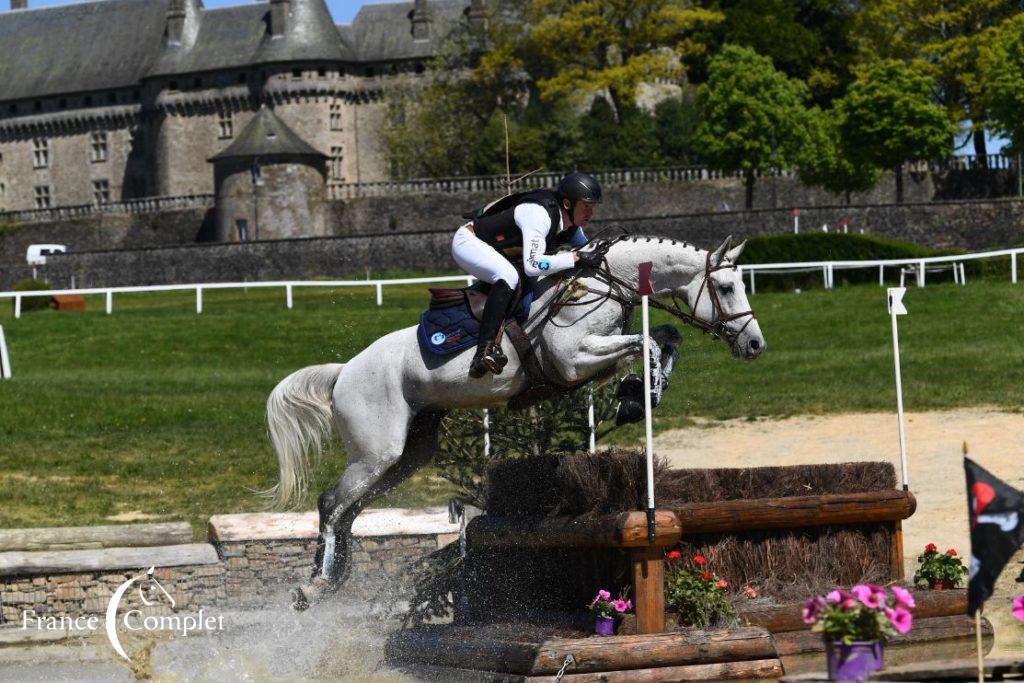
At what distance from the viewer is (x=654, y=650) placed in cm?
1009

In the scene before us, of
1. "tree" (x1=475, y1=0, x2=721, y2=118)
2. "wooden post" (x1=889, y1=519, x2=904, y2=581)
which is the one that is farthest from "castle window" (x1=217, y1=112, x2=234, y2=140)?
"wooden post" (x1=889, y1=519, x2=904, y2=581)

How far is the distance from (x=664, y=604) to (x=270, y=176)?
75.8 m

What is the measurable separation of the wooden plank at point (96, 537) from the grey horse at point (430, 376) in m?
2.18

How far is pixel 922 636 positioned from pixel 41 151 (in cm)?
9979

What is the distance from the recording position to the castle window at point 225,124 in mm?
97875

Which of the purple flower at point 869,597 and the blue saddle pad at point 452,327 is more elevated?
the blue saddle pad at point 452,327

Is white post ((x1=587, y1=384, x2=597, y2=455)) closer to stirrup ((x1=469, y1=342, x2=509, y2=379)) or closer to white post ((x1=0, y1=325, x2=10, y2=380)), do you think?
stirrup ((x1=469, y1=342, x2=509, y2=379))

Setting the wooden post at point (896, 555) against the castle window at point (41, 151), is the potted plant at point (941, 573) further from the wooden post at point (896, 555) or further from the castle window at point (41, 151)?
the castle window at point (41, 151)

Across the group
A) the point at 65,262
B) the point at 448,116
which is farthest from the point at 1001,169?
the point at 65,262

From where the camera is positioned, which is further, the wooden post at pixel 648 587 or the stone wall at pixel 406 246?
the stone wall at pixel 406 246

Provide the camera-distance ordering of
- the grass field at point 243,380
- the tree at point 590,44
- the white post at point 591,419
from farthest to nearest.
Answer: the tree at point 590,44
the grass field at point 243,380
the white post at point 591,419

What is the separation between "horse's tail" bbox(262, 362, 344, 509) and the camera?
40.6 feet

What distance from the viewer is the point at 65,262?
7519cm

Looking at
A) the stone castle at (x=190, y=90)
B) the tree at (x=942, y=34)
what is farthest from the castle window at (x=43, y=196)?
the tree at (x=942, y=34)
